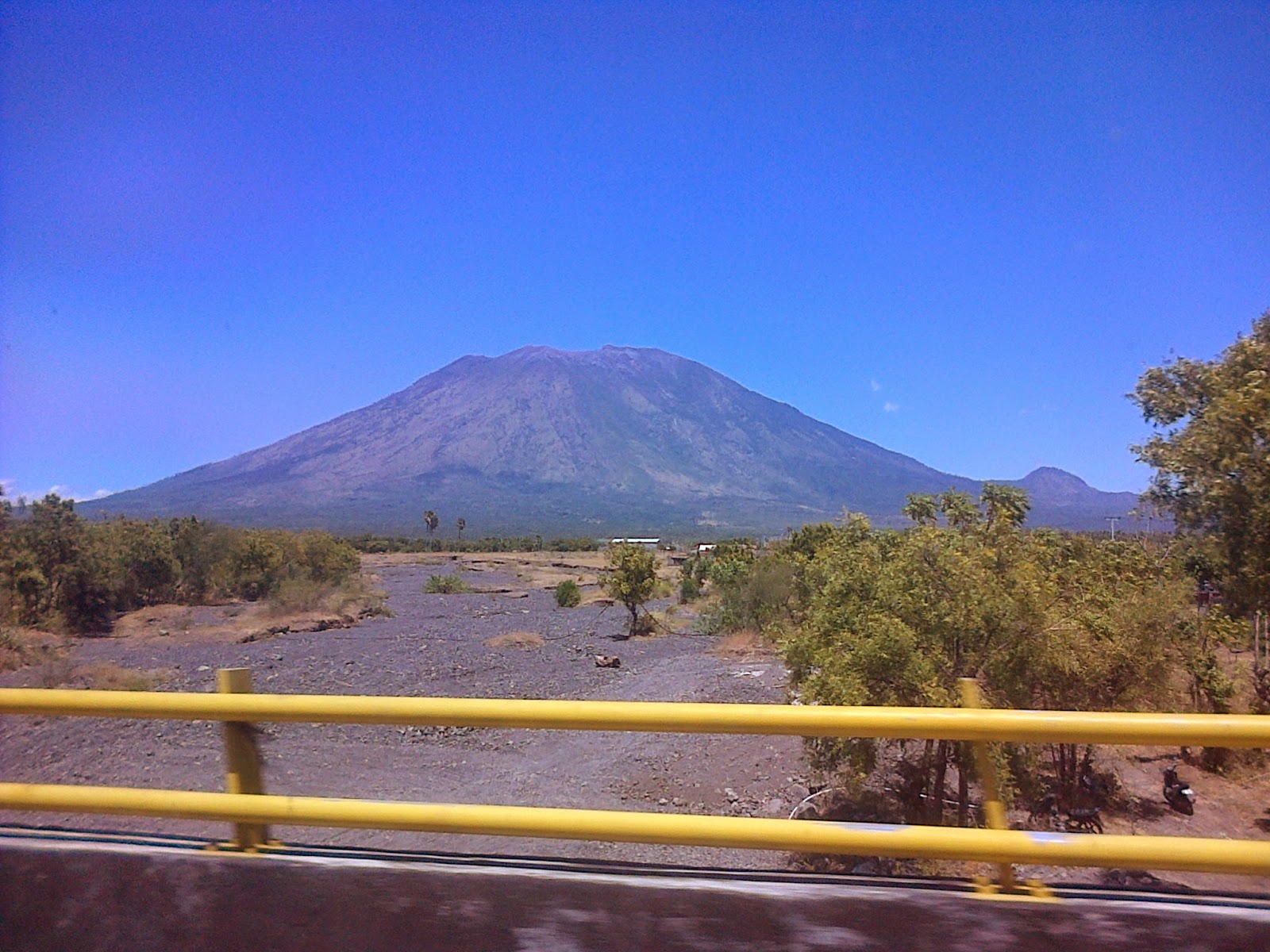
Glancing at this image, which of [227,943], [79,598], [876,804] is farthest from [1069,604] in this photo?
[79,598]

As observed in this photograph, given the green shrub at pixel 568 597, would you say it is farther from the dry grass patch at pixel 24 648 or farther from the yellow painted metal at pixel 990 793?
the yellow painted metal at pixel 990 793

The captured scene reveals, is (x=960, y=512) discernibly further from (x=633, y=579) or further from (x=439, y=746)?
(x=633, y=579)

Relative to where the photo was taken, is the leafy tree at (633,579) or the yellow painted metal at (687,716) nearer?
the yellow painted metal at (687,716)

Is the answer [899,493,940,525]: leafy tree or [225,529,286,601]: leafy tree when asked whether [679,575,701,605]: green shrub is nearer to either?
[225,529,286,601]: leafy tree

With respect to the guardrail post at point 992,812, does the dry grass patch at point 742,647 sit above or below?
below

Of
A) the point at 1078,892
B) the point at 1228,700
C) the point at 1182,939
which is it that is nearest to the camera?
the point at 1182,939

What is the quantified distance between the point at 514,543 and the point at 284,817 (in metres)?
114

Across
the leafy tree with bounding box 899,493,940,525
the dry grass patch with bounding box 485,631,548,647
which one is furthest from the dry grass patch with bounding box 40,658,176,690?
Answer: the dry grass patch with bounding box 485,631,548,647

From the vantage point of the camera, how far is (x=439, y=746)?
9.66m

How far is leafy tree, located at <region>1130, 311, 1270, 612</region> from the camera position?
9.70m

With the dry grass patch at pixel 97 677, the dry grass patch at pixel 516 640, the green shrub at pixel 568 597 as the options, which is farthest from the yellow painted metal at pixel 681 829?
the green shrub at pixel 568 597

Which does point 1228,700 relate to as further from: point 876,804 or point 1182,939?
point 1182,939

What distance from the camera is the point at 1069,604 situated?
1073 cm

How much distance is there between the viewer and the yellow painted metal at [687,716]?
10.4 ft
